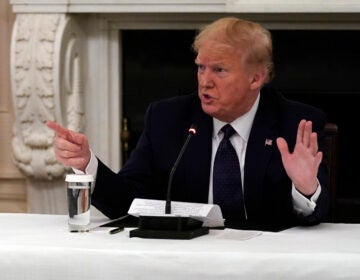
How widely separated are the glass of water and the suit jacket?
26cm

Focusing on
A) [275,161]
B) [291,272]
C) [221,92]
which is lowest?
[291,272]

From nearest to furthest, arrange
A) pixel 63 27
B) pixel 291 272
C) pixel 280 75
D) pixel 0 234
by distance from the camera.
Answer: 1. pixel 291 272
2. pixel 0 234
3. pixel 63 27
4. pixel 280 75

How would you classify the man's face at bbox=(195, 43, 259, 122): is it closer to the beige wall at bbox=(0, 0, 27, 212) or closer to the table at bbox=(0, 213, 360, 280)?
the table at bbox=(0, 213, 360, 280)

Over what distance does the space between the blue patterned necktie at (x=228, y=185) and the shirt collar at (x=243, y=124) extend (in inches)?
2.7

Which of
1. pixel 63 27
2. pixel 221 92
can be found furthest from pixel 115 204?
pixel 63 27

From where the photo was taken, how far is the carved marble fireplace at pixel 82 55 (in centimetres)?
415

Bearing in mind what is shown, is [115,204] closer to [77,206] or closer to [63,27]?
[77,206]

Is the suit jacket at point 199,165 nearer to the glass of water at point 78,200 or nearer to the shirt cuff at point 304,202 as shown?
the shirt cuff at point 304,202

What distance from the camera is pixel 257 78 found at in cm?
267

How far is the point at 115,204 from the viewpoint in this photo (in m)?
2.53

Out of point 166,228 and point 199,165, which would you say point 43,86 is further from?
point 166,228

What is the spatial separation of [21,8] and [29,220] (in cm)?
199

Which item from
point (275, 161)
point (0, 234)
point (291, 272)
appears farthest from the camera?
point (275, 161)

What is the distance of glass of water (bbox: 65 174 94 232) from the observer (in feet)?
7.26
